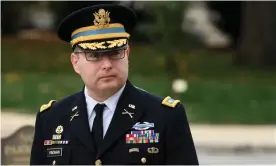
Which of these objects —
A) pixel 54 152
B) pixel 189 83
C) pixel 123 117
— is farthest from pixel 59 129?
pixel 189 83

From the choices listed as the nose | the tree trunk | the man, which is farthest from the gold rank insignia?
the tree trunk

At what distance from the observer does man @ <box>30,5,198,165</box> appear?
11.2ft

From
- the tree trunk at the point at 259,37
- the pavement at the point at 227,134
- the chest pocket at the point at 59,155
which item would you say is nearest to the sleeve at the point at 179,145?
the chest pocket at the point at 59,155

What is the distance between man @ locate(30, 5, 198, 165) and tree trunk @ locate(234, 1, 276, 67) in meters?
21.6

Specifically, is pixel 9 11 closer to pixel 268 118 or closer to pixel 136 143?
pixel 268 118

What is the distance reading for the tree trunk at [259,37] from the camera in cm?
2530

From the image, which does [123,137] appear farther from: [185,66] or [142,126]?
[185,66]

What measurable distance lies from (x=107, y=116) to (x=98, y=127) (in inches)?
2.8

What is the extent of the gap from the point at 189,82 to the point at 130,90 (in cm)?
1699

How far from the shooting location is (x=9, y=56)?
27.3 m

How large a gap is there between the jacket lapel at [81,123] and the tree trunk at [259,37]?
2169 cm

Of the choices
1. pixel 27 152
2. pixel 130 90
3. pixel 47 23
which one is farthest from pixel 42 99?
pixel 47 23

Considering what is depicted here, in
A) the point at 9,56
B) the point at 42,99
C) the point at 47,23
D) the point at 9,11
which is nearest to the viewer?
the point at 42,99

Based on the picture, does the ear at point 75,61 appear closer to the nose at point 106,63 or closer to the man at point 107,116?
the man at point 107,116
